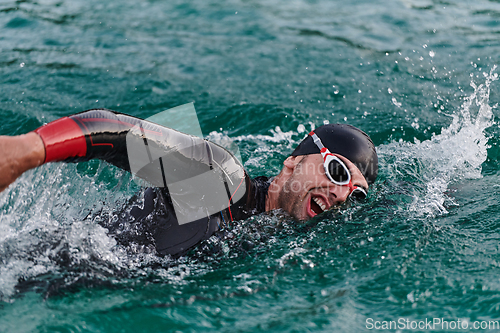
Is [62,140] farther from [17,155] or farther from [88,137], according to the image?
[17,155]

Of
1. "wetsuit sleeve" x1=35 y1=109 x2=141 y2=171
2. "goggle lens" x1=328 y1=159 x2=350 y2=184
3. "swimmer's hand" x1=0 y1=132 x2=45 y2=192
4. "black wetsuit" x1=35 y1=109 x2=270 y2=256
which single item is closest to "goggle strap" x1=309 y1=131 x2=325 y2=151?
"goggle lens" x1=328 y1=159 x2=350 y2=184

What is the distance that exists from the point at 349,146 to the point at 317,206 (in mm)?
606

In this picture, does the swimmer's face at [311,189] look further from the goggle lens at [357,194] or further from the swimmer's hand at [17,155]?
the swimmer's hand at [17,155]

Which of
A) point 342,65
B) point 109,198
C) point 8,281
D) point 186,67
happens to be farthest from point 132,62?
point 8,281

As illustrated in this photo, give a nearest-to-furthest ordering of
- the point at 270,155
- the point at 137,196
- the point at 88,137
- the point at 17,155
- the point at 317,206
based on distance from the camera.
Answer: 1. the point at 17,155
2. the point at 88,137
3. the point at 137,196
4. the point at 317,206
5. the point at 270,155

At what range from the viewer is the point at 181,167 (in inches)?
127

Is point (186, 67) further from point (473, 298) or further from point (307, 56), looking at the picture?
point (473, 298)

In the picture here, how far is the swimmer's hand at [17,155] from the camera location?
2.44m

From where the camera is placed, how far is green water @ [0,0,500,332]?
3115 millimetres

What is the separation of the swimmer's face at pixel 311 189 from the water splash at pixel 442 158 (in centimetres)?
88

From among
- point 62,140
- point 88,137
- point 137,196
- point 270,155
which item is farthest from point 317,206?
point 62,140

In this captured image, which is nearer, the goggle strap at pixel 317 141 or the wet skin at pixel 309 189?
the wet skin at pixel 309 189

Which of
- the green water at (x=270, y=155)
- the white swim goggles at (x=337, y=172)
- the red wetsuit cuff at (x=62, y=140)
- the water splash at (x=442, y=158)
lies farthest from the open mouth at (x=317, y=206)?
the red wetsuit cuff at (x=62, y=140)

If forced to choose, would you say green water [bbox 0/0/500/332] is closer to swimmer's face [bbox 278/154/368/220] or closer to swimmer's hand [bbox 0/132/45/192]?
swimmer's face [bbox 278/154/368/220]
